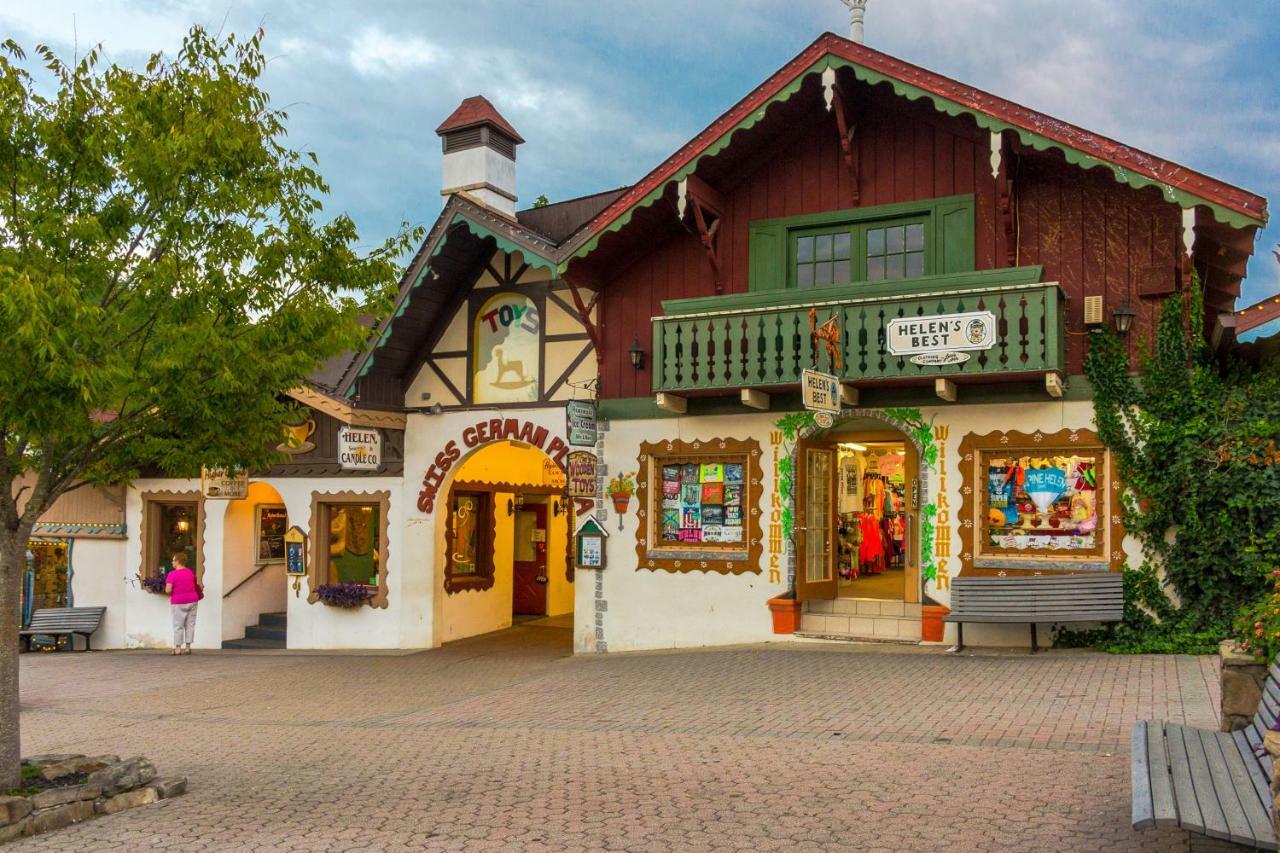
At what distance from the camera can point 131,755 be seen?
9.65 meters

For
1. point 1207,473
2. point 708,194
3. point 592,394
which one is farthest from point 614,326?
point 1207,473

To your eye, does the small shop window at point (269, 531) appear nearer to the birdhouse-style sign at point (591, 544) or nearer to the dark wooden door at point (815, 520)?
the birdhouse-style sign at point (591, 544)

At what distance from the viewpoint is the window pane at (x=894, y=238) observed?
45.5 ft

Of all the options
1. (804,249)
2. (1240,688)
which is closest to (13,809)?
(1240,688)

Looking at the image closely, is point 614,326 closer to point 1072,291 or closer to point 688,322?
point 688,322

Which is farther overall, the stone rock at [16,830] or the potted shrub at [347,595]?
the potted shrub at [347,595]

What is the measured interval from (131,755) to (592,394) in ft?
25.3

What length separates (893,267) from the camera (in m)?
13.9

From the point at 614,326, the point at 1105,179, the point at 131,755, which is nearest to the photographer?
the point at 131,755

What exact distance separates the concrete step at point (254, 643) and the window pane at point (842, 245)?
35.1 feet

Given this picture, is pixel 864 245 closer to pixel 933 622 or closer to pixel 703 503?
pixel 703 503

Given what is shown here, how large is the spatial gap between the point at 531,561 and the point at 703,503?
592 centimetres

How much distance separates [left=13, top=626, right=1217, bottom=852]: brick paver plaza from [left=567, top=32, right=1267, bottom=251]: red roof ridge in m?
4.76

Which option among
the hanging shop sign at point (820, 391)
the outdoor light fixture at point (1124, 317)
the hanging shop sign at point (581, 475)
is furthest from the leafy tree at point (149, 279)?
the outdoor light fixture at point (1124, 317)
